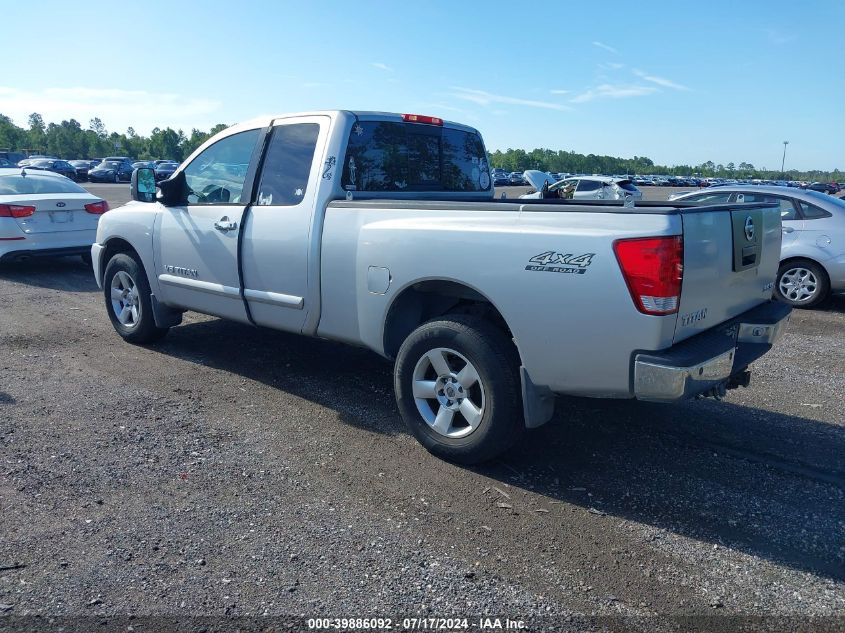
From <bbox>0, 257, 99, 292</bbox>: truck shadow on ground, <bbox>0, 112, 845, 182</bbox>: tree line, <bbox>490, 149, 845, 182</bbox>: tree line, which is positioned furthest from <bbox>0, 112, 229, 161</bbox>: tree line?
<bbox>0, 257, 99, 292</bbox>: truck shadow on ground

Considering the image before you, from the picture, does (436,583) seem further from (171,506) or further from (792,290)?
(792,290)

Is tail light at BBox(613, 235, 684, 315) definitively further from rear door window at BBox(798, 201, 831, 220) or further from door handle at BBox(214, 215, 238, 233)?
rear door window at BBox(798, 201, 831, 220)

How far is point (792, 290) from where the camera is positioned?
9484mm

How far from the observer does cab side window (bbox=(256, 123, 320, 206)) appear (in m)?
5.28

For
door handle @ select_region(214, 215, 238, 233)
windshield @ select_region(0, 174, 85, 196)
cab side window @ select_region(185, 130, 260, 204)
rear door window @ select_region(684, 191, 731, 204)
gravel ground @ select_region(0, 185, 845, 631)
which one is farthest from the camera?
windshield @ select_region(0, 174, 85, 196)

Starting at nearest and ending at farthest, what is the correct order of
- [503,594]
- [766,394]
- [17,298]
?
[503,594]
[766,394]
[17,298]

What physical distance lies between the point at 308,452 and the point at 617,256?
7.47 feet

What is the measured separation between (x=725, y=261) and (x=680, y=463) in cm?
132

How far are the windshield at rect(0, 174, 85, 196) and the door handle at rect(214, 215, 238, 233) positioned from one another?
22.3 feet

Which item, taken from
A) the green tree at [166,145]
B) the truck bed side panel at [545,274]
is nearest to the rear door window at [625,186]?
the truck bed side panel at [545,274]

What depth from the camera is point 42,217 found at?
1048 centimetres

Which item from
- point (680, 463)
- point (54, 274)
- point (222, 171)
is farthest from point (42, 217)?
point (680, 463)

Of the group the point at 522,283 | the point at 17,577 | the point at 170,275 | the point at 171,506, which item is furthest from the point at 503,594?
the point at 170,275

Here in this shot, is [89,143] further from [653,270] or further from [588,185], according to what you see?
[653,270]
